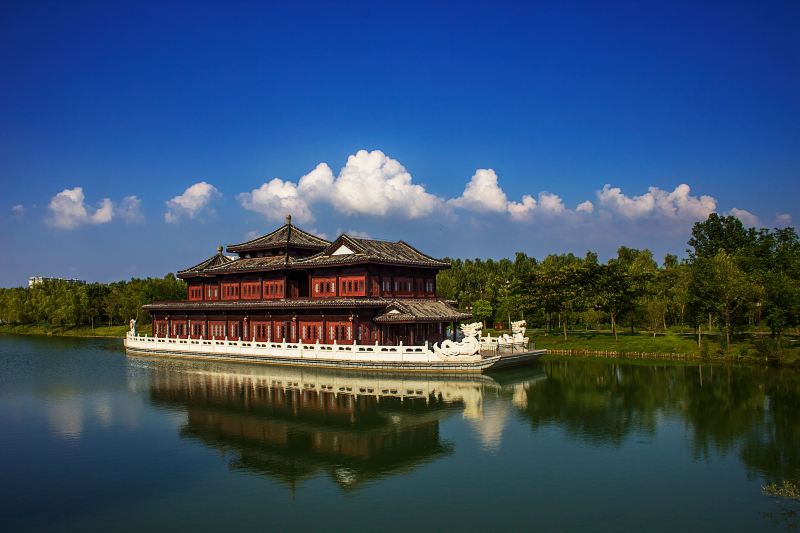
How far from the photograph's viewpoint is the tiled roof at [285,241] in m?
54.3

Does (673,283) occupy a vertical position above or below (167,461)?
above

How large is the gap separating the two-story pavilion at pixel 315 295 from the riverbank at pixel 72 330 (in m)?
31.8

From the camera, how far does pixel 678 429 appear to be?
87.0 feet

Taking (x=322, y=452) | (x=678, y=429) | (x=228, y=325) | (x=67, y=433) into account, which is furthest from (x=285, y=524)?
(x=228, y=325)

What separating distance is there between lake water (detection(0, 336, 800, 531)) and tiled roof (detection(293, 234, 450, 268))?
31.7 feet

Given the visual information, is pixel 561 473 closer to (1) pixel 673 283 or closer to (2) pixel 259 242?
(2) pixel 259 242

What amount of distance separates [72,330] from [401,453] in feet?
282

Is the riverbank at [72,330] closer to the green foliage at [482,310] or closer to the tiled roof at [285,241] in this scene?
the tiled roof at [285,241]

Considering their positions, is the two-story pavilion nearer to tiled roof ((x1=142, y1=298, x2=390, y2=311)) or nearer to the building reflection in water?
tiled roof ((x1=142, y1=298, x2=390, y2=311))

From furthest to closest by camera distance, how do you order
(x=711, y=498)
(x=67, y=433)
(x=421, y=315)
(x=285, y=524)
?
(x=421, y=315) → (x=67, y=433) → (x=711, y=498) → (x=285, y=524)

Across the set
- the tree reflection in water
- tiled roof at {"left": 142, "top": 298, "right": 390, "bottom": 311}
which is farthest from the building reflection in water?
tiled roof at {"left": 142, "top": 298, "right": 390, "bottom": 311}

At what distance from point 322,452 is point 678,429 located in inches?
591

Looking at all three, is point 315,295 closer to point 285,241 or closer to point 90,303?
point 285,241

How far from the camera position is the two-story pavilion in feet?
149
